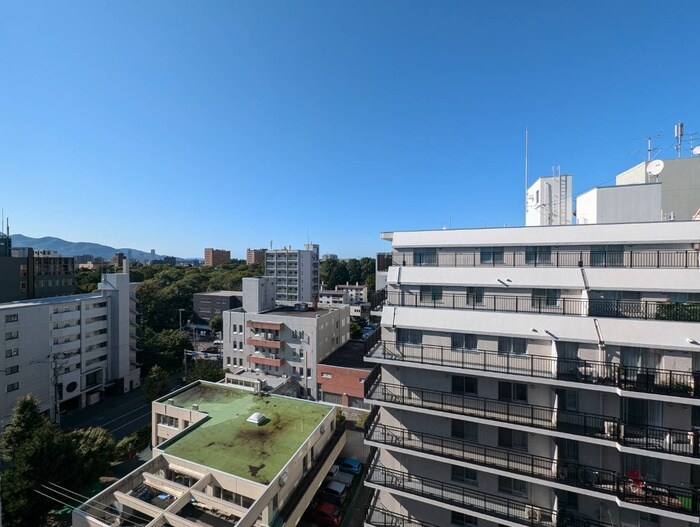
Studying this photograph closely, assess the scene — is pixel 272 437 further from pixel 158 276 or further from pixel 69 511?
pixel 158 276

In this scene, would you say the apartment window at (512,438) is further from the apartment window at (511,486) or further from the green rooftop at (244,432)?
the green rooftop at (244,432)

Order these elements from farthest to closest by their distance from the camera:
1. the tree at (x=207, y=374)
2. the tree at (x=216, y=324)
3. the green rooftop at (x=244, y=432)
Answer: the tree at (x=216, y=324) < the tree at (x=207, y=374) < the green rooftop at (x=244, y=432)

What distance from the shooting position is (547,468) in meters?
11.5

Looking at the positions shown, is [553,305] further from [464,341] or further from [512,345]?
[464,341]

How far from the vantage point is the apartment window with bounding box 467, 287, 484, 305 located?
1362 cm

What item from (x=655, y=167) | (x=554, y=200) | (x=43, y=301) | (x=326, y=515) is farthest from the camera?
(x=43, y=301)

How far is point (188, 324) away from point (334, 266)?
56.3 m

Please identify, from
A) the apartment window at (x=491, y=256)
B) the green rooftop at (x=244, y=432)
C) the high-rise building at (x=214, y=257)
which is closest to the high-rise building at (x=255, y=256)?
the high-rise building at (x=214, y=257)

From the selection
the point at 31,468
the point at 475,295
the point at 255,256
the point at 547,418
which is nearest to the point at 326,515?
the point at 547,418

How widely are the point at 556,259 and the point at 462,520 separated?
11.9 meters

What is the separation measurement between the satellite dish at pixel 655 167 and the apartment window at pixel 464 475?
678 inches

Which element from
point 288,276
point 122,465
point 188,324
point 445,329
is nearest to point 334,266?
point 288,276

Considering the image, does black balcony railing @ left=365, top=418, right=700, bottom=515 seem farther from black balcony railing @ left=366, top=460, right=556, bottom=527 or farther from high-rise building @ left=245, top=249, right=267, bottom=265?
high-rise building @ left=245, top=249, right=267, bottom=265

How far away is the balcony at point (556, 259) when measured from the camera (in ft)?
37.7
